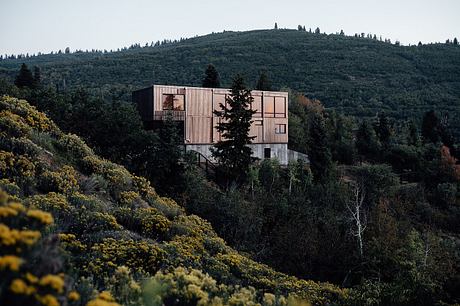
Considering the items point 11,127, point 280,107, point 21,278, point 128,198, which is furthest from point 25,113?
point 280,107

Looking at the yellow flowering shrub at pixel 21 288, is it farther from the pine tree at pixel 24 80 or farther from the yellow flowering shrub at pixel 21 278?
the pine tree at pixel 24 80

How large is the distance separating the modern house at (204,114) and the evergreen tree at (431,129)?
64.7ft

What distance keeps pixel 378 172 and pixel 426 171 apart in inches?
298

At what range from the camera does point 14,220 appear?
3.49 metres

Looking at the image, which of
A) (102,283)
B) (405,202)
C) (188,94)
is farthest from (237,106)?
(102,283)

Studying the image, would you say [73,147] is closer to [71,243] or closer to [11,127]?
[11,127]

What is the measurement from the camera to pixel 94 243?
25.4 ft

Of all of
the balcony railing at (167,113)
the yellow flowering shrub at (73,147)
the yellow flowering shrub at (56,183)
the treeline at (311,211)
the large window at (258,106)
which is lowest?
the treeline at (311,211)

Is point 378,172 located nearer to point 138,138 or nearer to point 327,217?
point 327,217

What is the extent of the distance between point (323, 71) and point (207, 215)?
6909 cm

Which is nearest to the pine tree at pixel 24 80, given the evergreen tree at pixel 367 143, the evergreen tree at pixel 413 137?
the evergreen tree at pixel 367 143

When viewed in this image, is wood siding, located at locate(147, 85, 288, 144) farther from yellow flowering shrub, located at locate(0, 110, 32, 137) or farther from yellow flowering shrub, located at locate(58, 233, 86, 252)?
yellow flowering shrub, located at locate(58, 233, 86, 252)

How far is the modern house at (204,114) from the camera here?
2845 centimetres

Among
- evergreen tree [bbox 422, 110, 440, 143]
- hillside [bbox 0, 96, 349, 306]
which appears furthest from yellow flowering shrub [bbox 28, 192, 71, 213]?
evergreen tree [bbox 422, 110, 440, 143]
